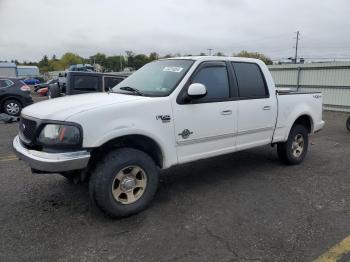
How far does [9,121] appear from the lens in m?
12.9

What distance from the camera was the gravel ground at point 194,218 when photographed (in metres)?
3.34

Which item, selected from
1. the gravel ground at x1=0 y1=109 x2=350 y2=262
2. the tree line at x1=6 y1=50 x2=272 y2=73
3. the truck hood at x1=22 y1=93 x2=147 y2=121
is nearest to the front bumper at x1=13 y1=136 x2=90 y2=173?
the truck hood at x1=22 y1=93 x2=147 y2=121

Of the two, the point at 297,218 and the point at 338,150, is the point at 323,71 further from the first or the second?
the point at 297,218

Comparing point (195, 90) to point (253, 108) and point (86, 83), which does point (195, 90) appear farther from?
point (86, 83)

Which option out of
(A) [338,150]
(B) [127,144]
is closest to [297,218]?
(B) [127,144]

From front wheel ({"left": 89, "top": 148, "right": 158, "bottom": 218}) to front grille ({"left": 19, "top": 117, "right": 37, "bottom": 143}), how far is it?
80cm

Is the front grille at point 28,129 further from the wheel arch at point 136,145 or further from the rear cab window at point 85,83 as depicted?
the rear cab window at point 85,83

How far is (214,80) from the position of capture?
16.1ft

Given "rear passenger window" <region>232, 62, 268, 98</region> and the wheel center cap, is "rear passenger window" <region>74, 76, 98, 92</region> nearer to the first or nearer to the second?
"rear passenger window" <region>232, 62, 268, 98</region>

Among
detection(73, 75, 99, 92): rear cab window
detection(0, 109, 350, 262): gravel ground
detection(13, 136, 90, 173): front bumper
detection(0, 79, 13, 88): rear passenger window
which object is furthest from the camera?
detection(0, 79, 13, 88): rear passenger window

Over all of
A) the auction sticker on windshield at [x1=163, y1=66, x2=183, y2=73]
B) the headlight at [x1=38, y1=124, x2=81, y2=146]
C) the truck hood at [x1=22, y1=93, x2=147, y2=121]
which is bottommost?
the headlight at [x1=38, y1=124, x2=81, y2=146]

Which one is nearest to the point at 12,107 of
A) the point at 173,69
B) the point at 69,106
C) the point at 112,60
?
the point at 173,69

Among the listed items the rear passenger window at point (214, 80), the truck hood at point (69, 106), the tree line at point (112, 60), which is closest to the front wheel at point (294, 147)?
the rear passenger window at point (214, 80)

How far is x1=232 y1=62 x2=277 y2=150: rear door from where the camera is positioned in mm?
5160
